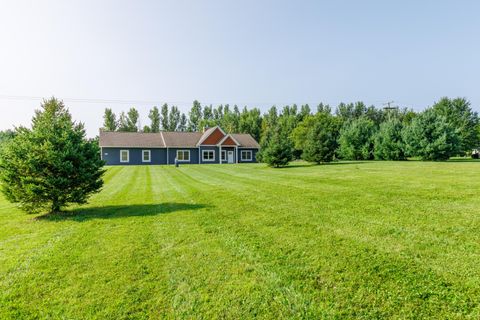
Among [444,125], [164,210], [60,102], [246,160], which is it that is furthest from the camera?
[246,160]

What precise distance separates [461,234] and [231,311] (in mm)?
4220

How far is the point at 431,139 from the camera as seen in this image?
27.5 meters

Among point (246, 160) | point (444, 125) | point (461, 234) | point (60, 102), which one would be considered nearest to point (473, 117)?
point (444, 125)

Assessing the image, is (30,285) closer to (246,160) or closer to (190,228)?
(190,228)

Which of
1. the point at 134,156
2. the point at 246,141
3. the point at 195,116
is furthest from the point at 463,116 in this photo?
the point at 195,116

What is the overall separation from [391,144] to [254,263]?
1235 inches

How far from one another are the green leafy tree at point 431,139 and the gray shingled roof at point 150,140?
19663 millimetres

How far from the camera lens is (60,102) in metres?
12.2

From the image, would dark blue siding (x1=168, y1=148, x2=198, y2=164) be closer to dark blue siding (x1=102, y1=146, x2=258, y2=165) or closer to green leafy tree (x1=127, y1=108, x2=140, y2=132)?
dark blue siding (x1=102, y1=146, x2=258, y2=165)

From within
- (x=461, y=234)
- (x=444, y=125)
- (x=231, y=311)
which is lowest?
(x=231, y=311)

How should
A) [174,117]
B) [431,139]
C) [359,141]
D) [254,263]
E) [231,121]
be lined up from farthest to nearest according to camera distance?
[174,117] < [231,121] < [359,141] < [431,139] < [254,263]

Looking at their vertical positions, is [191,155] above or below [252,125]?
below

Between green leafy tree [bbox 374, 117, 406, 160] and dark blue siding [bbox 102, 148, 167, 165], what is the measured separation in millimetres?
27072

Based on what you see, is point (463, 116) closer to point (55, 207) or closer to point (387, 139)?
point (387, 139)
